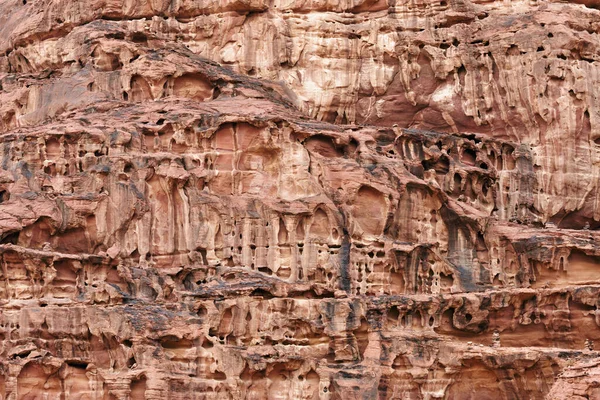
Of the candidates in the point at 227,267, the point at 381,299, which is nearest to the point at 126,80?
the point at 227,267

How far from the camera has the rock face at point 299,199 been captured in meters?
64.6

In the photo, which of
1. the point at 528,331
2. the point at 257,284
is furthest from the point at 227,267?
the point at 528,331

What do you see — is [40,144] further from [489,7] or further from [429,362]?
[489,7]

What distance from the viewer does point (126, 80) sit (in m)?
77.2

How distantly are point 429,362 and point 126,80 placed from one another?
22063 mm

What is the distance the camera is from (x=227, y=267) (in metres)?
68.3

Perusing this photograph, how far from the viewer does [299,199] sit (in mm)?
69938

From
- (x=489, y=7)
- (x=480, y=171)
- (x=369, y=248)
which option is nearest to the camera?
(x=369, y=248)

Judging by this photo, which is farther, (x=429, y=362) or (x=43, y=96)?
(x=43, y=96)

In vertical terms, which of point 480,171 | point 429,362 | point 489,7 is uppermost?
point 489,7

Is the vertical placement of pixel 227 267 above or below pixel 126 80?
below

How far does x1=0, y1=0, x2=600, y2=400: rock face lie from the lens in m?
64.6

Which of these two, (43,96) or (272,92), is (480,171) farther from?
(43,96)

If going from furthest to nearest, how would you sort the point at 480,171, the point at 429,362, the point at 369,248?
1. the point at 480,171
2. the point at 369,248
3. the point at 429,362
